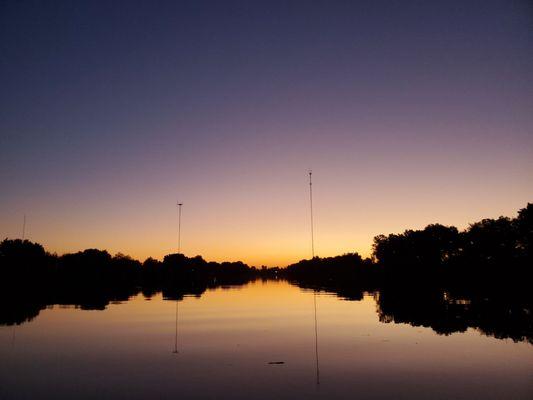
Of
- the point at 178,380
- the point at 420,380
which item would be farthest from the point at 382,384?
the point at 178,380

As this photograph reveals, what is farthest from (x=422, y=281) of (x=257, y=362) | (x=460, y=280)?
(x=257, y=362)

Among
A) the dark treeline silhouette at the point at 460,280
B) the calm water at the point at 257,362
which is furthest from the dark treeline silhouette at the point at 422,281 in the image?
the calm water at the point at 257,362

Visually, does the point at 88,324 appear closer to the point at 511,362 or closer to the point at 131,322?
the point at 131,322

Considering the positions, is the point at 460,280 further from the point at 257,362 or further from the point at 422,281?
the point at 257,362

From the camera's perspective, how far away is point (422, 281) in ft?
427

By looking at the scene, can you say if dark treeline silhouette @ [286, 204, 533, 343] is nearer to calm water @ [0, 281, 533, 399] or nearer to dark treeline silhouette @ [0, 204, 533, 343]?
dark treeline silhouette @ [0, 204, 533, 343]

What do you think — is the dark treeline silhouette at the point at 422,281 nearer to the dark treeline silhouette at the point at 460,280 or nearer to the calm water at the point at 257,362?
the dark treeline silhouette at the point at 460,280

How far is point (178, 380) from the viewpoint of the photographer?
18578 mm

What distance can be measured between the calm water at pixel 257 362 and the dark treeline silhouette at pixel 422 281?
7.93 m

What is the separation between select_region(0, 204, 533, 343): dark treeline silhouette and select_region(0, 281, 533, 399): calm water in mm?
7934

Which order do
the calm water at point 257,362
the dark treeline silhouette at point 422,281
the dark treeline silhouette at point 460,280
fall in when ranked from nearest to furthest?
1. the calm water at point 257,362
2. the dark treeline silhouette at point 460,280
3. the dark treeline silhouette at point 422,281

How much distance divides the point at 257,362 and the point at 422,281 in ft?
399

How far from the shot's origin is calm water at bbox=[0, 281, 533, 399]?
55.9 ft

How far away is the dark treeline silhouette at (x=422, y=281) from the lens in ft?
146
